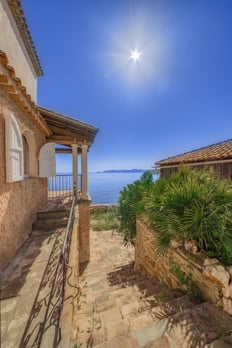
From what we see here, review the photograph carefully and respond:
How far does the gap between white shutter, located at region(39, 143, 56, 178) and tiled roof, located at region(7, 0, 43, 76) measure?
4163 mm

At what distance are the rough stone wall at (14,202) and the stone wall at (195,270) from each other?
3.99 meters

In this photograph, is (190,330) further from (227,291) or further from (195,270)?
(195,270)

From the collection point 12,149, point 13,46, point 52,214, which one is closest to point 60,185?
point 52,214

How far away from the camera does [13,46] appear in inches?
210

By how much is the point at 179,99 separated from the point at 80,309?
50.4 feet

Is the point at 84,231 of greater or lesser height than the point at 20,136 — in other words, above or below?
below

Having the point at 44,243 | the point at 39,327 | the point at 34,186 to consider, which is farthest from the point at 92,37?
the point at 39,327

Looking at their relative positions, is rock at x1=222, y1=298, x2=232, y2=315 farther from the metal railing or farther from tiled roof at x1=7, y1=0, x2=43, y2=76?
tiled roof at x1=7, y1=0, x2=43, y2=76

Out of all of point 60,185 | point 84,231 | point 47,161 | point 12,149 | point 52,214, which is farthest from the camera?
point 60,185

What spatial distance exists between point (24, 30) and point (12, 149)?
543 centimetres

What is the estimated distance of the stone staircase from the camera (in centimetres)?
240

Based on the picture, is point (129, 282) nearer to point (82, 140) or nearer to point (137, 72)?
point (82, 140)

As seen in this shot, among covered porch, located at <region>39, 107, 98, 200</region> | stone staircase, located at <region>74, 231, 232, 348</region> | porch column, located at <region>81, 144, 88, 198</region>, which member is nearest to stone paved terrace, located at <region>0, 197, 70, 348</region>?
stone staircase, located at <region>74, 231, 232, 348</region>

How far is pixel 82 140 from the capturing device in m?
8.02
